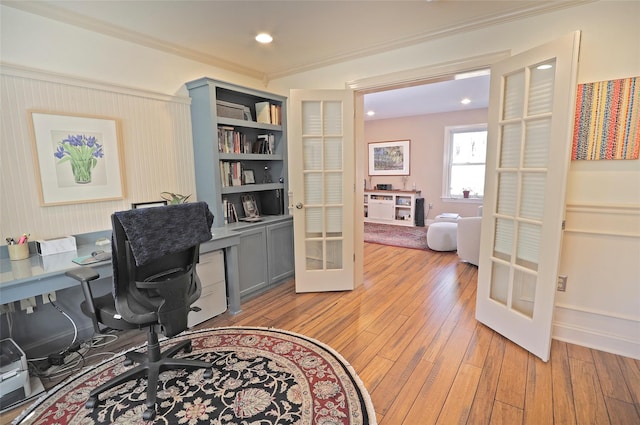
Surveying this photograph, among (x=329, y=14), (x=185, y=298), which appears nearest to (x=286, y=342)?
(x=185, y=298)

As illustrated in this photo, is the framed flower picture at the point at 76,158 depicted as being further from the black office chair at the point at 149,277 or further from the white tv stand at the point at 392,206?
the white tv stand at the point at 392,206

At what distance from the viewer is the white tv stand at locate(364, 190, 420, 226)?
7.01 m

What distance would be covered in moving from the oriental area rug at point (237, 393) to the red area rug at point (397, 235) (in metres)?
3.42

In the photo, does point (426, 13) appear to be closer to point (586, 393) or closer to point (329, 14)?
point (329, 14)

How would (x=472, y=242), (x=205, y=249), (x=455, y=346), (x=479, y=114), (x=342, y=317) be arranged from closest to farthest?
(x=455, y=346), (x=205, y=249), (x=342, y=317), (x=472, y=242), (x=479, y=114)

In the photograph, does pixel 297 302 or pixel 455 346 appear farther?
pixel 297 302

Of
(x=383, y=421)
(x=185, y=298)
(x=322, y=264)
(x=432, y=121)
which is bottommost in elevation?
(x=383, y=421)

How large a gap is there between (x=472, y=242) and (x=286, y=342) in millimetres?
2899

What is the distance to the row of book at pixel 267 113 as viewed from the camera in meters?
3.48

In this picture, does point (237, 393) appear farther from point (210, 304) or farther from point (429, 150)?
point (429, 150)

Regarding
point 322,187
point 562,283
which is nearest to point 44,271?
point 322,187

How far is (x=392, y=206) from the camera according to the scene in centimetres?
719

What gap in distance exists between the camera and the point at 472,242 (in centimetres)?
406

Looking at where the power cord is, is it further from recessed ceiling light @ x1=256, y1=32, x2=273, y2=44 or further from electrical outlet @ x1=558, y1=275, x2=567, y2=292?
electrical outlet @ x1=558, y1=275, x2=567, y2=292
